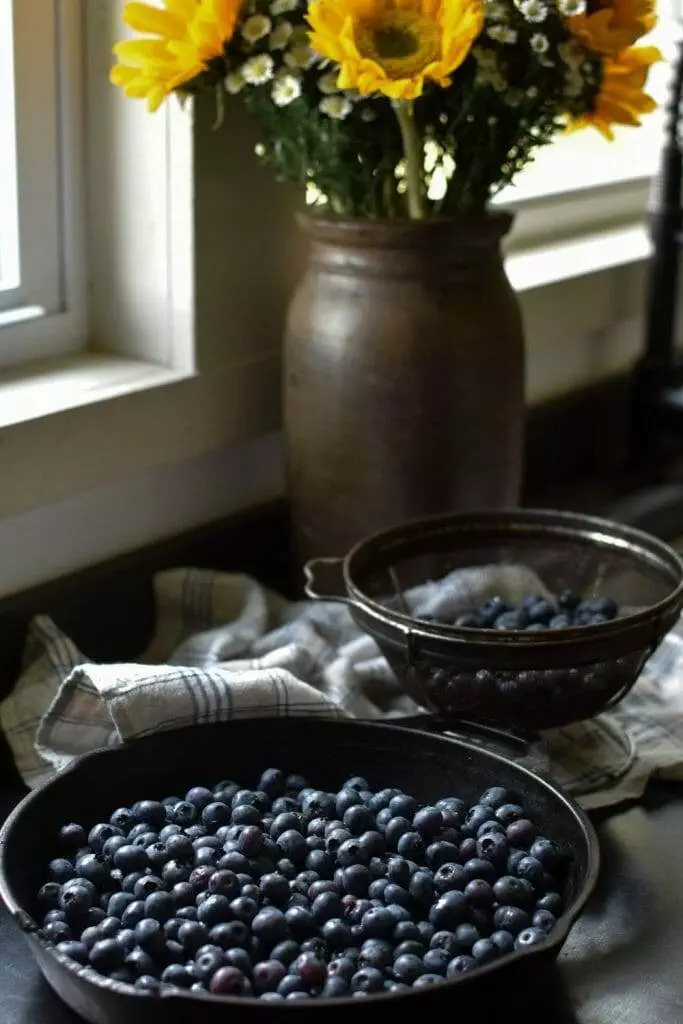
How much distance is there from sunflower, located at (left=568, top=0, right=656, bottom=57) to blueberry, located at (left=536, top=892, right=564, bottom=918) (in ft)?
1.98

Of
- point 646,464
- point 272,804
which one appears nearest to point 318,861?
point 272,804

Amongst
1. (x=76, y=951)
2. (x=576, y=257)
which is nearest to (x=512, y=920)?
(x=76, y=951)

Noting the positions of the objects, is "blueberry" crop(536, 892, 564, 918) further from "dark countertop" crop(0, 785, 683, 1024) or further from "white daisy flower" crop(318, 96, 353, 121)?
"white daisy flower" crop(318, 96, 353, 121)

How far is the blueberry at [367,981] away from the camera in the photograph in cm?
71

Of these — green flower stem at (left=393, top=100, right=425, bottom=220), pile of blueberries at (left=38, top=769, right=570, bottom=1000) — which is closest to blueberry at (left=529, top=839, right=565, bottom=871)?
pile of blueberries at (left=38, top=769, right=570, bottom=1000)

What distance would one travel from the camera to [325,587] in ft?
3.90

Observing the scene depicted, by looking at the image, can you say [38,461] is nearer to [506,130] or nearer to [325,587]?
[325,587]

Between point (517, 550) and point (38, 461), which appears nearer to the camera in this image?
point (38, 461)

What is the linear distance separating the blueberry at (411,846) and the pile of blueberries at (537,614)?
227mm

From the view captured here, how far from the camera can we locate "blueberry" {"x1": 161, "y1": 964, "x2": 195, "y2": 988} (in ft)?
2.34

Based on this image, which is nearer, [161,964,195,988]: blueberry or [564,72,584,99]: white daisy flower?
[161,964,195,988]: blueberry

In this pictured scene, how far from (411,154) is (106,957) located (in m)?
0.59

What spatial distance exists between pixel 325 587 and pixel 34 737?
277 millimetres

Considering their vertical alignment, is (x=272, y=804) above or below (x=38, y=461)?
below
